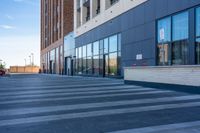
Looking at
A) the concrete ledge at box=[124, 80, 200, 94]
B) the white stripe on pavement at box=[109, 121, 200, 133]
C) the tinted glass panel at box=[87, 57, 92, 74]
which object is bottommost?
the white stripe on pavement at box=[109, 121, 200, 133]

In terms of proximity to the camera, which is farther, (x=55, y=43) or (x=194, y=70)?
(x=55, y=43)

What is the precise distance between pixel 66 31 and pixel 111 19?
963 inches

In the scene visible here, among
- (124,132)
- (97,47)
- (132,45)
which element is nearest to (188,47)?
(132,45)

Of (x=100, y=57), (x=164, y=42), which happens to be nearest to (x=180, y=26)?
(x=164, y=42)

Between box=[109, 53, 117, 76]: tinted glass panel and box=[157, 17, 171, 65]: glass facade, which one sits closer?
box=[157, 17, 171, 65]: glass facade

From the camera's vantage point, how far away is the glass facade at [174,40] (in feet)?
57.2

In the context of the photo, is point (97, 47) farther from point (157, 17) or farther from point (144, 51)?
point (157, 17)

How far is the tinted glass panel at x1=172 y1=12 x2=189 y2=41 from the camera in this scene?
17344mm

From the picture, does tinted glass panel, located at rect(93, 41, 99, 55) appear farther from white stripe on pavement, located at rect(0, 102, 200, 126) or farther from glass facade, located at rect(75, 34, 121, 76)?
white stripe on pavement, located at rect(0, 102, 200, 126)

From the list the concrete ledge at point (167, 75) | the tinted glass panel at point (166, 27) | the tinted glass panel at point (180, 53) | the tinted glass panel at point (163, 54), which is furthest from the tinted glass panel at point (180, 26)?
the concrete ledge at point (167, 75)

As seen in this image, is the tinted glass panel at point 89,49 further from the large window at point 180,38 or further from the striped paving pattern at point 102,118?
the striped paving pattern at point 102,118

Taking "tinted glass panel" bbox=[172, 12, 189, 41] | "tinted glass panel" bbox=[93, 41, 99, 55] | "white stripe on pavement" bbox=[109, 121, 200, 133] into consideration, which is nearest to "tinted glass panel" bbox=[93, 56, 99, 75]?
"tinted glass panel" bbox=[93, 41, 99, 55]

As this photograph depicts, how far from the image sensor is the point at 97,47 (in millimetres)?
35500

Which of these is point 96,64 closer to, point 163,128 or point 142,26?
point 142,26
